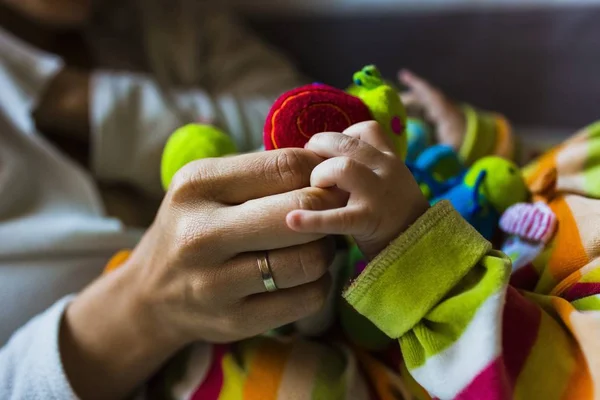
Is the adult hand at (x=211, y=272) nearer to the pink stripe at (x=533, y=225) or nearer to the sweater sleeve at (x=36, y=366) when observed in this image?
the sweater sleeve at (x=36, y=366)

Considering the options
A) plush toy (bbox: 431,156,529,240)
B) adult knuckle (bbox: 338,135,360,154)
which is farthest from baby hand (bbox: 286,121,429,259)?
plush toy (bbox: 431,156,529,240)

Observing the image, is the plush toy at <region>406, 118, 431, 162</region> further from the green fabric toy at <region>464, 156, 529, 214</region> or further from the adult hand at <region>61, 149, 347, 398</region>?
the adult hand at <region>61, 149, 347, 398</region>

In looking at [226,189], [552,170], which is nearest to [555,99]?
[552,170]

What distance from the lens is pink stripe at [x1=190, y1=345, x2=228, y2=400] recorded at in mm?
439

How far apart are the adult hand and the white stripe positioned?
0.09 m

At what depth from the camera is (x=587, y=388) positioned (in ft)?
1.09

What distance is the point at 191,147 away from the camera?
427mm

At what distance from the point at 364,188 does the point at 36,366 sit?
0.31 meters

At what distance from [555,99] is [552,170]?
571 millimetres

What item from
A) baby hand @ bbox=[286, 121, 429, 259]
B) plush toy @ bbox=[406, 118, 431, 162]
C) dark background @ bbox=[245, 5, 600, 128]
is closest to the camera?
baby hand @ bbox=[286, 121, 429, 259]

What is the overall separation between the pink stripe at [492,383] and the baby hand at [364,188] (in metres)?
0.10

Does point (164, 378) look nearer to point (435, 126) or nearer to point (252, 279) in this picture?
point (252, 279)

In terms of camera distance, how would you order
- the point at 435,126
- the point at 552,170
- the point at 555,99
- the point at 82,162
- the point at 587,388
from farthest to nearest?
the point at 555,99, the point at 82,162, the point at 435,126, the point at 552,170, the point at 587,388

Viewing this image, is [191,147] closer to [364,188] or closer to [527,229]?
[364,188]
